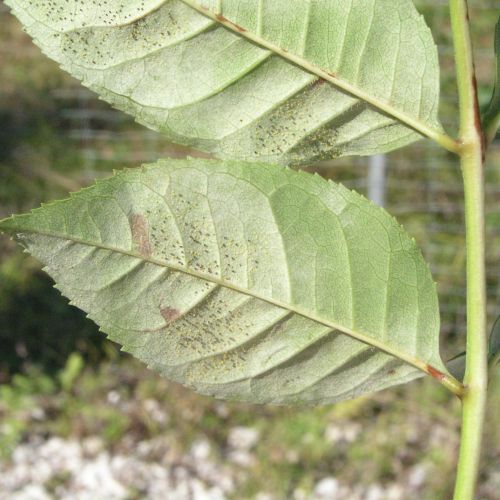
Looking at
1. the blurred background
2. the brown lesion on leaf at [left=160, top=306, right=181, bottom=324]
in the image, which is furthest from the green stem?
the blurred background

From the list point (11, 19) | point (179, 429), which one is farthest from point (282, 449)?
point (11, 19)

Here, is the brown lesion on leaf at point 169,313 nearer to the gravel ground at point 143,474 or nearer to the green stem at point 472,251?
the green stem at point 472,251

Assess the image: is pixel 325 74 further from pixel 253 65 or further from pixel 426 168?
pixel 426 168

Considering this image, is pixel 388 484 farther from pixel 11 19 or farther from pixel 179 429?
pixel 11 19

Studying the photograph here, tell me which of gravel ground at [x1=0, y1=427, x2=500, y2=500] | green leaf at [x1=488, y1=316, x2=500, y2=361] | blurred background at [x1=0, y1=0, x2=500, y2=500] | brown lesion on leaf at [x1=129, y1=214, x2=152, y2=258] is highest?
brown lesion on leaf at [x1=129, y1=214, x2=152, y2=258]

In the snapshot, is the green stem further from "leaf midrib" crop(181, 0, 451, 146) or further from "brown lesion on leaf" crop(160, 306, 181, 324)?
Answer: "brown lesion on leaf" crop(160, 306, 181, 324)

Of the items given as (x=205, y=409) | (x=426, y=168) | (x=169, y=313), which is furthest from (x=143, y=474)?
(x=169, y=313)
